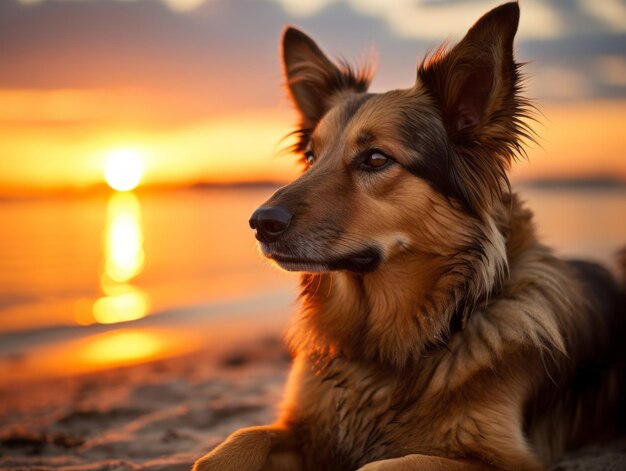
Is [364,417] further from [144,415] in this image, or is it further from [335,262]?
[144,415]

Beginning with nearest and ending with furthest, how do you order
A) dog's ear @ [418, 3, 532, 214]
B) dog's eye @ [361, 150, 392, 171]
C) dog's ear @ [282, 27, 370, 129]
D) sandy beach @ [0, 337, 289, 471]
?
dog's ear @ [418, 3, 532, 214] < dog's eye @ [361, 150, 392, 171] < sandy beach @ [0, 337, 289, 471] < dog's ear @ [282, 27, 370, 129]

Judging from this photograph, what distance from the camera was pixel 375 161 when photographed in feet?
12.8

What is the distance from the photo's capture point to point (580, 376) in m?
4.20

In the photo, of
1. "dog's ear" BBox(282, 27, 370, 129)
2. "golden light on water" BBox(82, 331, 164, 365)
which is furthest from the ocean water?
"dog's ear" BBox(282, 27, 370, 129)

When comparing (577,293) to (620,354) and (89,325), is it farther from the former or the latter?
(89,325)

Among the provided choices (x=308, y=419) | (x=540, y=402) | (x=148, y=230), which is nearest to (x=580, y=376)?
(x=540, y=402)

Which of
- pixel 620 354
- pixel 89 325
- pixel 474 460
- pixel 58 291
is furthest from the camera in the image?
pixel 58 291

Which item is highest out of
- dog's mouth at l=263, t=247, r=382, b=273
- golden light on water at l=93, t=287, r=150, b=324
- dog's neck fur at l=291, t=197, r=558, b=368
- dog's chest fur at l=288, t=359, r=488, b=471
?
golden light on water at l=93, t=287, r=150, b=324

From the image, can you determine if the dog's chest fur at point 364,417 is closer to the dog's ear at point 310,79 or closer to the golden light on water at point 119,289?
the dog's ear at point 310,79

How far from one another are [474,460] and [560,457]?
3.34 feet

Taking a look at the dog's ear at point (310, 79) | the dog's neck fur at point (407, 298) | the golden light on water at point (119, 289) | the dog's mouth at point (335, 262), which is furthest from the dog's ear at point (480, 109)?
the golden light on water at point (119, 289)

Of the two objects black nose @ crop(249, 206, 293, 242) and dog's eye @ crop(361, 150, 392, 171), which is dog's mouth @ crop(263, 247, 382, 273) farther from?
dog's eye @ crop(361, 150, 392, 171)

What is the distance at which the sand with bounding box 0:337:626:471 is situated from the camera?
4.19 m

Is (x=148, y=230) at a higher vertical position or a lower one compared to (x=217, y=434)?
higher
